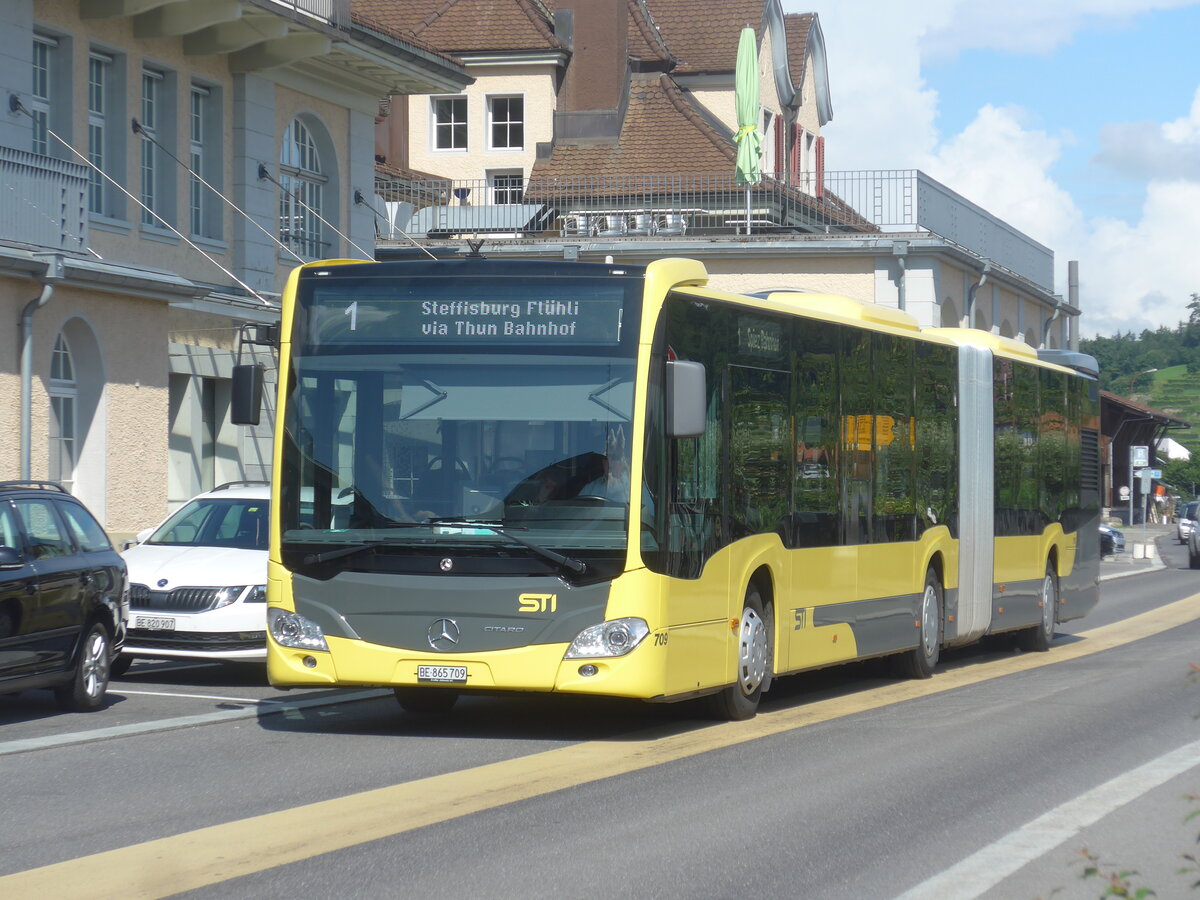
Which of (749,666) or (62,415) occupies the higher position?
(62,415)

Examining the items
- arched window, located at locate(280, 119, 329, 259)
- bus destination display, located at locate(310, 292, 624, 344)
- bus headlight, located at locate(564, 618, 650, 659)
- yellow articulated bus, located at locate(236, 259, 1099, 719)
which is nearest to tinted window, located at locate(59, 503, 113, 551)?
yellow articulated bus, located at locate(236, 259, 1099, 719)

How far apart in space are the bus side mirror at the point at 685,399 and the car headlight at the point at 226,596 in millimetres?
5032

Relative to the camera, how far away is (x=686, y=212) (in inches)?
1533

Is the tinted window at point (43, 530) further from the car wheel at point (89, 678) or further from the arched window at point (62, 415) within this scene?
the arched window at point (62, 415)

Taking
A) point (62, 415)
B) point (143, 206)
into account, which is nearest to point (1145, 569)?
point (143, 206)

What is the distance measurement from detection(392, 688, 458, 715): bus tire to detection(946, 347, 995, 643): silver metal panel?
20.0 ft

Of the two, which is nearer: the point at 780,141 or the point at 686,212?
the point at 686,212

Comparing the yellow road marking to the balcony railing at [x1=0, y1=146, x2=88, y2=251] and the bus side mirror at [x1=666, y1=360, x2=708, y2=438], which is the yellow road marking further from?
the balcony railing at [x1=0, y1=146, x2=88, y2=251]

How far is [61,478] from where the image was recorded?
907 inches

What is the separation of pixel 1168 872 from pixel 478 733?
538 centimetres

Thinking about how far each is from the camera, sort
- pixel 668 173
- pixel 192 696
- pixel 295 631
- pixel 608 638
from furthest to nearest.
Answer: pixel 668 173, pixel 192 696, pixel 295 631, pixel 608 638

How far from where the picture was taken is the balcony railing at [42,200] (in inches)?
846

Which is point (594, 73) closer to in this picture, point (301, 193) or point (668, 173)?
point (668, 173)

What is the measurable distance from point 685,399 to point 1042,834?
149 inches
